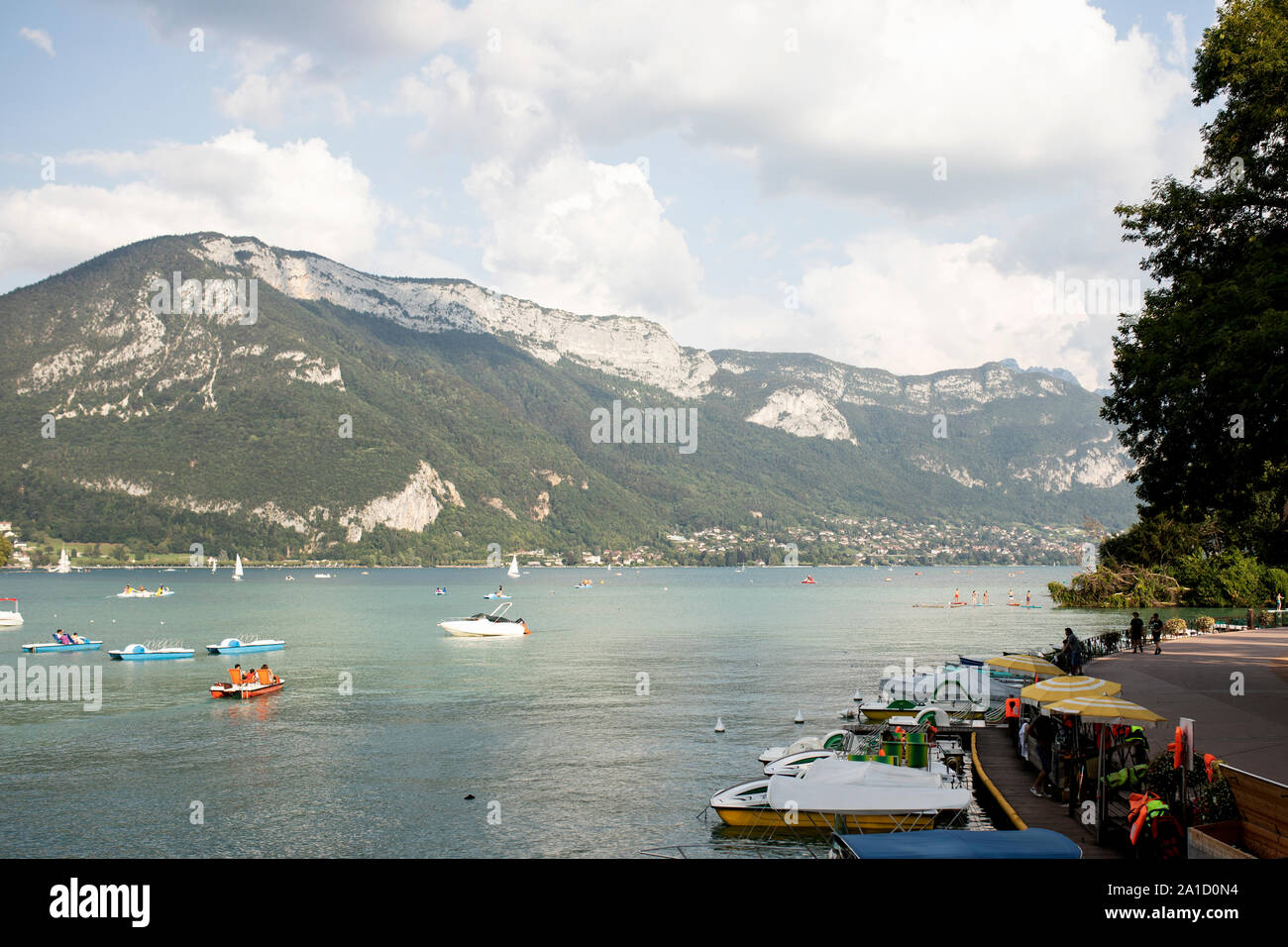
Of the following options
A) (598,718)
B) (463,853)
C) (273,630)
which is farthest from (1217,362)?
(273,630)

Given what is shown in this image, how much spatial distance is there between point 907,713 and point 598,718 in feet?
37.5

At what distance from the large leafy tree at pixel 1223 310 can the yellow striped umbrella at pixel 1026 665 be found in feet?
19.2

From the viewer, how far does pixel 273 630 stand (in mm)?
78812

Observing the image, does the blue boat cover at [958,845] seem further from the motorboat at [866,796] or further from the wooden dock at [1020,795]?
the motorboat at [866,796]

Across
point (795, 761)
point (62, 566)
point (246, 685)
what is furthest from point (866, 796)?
point (62, 566)

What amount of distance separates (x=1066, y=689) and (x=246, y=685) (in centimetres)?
3512

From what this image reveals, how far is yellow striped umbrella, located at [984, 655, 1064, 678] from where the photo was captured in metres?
29.8

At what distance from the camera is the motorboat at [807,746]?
2556cm

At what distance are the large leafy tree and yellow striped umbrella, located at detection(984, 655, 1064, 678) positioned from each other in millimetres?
5865

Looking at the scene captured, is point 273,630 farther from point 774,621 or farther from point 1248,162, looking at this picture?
point 1248,162

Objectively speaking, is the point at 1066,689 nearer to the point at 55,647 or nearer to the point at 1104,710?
the point at 1104,710

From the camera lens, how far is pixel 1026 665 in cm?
3023
